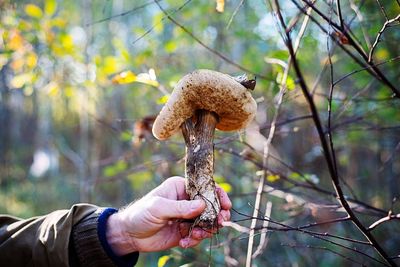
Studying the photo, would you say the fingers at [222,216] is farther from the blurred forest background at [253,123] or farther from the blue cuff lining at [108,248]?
the blue cuff lining at [108,248]

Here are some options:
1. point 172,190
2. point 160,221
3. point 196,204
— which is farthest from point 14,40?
point 196,204

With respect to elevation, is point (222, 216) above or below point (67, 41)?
below

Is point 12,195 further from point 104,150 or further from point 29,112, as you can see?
point 29,112

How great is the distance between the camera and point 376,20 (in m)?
2.99

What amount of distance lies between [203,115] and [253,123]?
4.95 feet

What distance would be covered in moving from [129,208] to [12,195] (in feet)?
36.5

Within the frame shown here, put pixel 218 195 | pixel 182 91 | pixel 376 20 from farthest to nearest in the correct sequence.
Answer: pixel 376 20
pixel 218 195
pixel 182 91

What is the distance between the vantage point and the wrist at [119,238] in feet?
5.56

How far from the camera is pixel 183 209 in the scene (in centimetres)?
146

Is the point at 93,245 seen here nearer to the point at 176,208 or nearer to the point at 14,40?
the point at 176,208


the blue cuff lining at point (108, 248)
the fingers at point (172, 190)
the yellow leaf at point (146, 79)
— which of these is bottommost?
the blue cuff lining at point (108, 248)

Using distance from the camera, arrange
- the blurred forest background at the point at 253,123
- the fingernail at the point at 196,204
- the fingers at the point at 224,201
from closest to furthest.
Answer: the fingernail at the point at 196,204
the fingers at the point at 224,201
the blurred forest background at the point at 253,123

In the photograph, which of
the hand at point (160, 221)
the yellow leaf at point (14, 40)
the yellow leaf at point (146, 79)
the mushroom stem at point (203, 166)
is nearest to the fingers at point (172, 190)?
the hand at point (160, 221)

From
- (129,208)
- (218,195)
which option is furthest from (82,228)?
(218,195)
